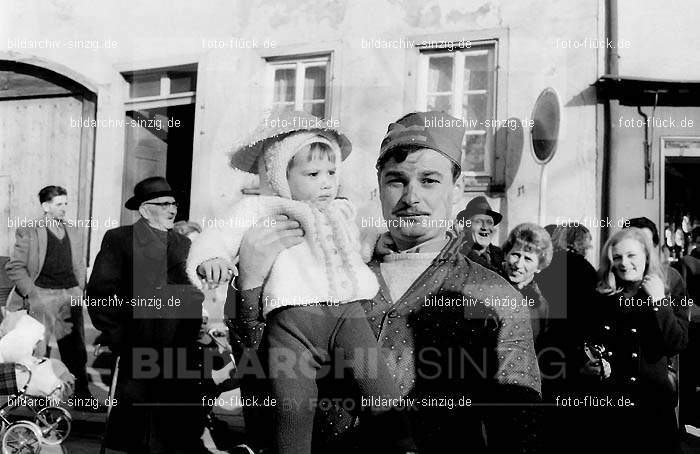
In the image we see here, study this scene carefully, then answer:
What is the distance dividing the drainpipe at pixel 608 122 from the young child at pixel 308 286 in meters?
4.99

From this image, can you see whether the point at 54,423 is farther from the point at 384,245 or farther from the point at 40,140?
the point at 40,140

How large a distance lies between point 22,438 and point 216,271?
3544mm

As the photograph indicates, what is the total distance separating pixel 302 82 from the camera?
274 inches

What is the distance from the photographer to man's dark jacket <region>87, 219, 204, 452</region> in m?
4.28

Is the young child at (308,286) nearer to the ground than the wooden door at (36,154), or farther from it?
nearer to the ground

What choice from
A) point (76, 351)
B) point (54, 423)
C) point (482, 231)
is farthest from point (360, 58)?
point (54, 423)

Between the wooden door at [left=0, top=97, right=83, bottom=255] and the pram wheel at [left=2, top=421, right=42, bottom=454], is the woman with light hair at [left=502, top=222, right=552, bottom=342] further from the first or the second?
the wooden door at [left=0, top=97, right=83, bottom=255]

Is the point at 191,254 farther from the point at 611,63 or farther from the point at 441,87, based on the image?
the point at 611,63

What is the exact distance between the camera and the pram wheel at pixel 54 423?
4.76 metres

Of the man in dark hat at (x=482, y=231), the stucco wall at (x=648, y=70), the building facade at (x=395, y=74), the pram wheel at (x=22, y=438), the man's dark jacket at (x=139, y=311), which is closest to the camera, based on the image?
the man in dark hat at (x=482, y=231)

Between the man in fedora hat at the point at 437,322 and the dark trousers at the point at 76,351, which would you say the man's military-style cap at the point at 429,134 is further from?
the dark trousers at the point at 76,351

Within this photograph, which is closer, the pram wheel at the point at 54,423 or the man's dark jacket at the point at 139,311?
the man's dark jacket at the point at 139,311

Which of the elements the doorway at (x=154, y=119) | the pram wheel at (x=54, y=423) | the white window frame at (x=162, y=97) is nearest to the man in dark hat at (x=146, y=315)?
the pram wheel at (x=54, y=423)

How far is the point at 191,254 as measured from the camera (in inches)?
71.1
